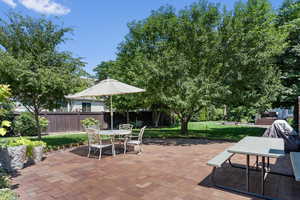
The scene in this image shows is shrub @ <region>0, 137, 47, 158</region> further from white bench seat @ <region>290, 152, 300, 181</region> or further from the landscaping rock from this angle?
white bench seat @ <region>290, 152, 300, 181</region>

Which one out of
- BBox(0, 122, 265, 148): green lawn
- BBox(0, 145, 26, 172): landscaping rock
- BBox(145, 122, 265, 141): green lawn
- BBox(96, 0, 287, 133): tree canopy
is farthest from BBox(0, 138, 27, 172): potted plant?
BBox(145, 122, 265, 141): green lawn

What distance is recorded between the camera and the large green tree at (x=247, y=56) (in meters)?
7.89

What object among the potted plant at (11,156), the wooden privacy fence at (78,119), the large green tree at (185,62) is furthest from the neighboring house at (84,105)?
the potted plant at (11,156)

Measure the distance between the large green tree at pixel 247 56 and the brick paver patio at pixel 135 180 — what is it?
3920 millimetres

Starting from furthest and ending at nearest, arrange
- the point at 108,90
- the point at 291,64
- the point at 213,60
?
the point at 291,64, the point at 213,60, the point at 108,90

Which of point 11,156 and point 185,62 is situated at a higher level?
point 185,62

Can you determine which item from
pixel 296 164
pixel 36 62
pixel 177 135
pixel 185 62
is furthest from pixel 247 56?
pixel 36 62

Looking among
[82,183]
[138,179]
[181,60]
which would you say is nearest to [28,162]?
[82,183]

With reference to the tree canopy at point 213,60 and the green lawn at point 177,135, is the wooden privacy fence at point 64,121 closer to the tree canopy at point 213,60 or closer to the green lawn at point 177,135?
the green lawn at point 177,135

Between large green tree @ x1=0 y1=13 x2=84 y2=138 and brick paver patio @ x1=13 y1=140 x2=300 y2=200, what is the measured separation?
256cm

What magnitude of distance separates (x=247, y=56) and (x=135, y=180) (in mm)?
6967

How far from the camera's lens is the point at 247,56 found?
7.83 metres

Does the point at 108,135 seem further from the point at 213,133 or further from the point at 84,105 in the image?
the point at 84,105

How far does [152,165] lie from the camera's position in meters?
4.85
